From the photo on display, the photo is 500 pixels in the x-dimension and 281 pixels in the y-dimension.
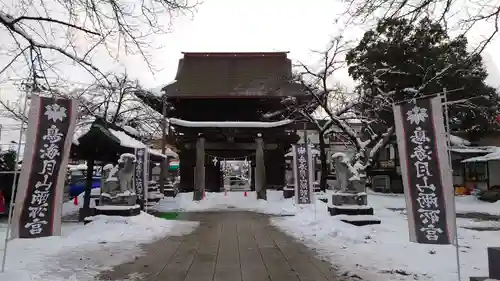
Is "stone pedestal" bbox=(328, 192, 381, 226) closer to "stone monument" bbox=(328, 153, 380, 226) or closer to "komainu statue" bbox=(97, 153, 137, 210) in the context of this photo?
"stone monument" bbox=(328, 153, 380, 226)

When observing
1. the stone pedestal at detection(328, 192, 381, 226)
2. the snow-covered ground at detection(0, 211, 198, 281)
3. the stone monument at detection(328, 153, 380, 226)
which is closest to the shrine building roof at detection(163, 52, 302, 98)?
the stone monument at detection(328, 153, 380, 226)

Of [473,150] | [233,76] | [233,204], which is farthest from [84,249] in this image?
[473,150]

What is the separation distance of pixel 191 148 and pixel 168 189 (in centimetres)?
550

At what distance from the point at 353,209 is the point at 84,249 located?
7.11 m

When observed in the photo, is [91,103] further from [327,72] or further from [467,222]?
[467,222]

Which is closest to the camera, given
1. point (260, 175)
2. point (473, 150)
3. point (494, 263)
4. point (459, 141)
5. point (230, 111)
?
point (494, 263)

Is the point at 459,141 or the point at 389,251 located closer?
the point at 389,251

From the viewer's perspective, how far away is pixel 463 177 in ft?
98.2

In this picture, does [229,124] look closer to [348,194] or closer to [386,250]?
[348,194]

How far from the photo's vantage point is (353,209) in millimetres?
10922

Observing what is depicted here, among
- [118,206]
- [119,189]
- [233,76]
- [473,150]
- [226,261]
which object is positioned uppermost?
[233,76]

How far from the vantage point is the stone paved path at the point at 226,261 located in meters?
5.86

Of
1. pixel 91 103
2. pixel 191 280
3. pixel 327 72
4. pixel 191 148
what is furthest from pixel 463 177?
pixel 191 280

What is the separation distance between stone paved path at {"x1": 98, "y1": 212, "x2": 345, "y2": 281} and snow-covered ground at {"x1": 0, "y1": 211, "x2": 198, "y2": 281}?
0.43 metres
